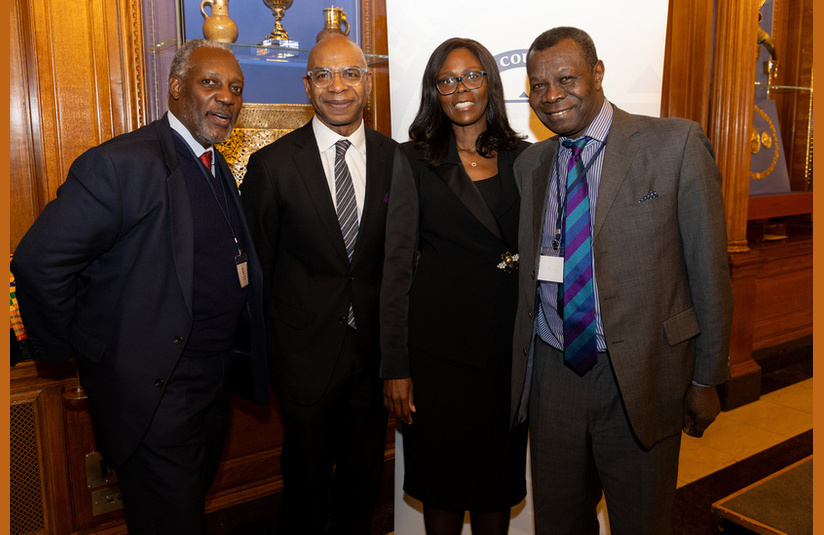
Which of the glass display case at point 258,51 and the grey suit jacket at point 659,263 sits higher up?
the glass display case at point 258,51

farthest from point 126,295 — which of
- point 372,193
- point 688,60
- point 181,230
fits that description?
point 688,60

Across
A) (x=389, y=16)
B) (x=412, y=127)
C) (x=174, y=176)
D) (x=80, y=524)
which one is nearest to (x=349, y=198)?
(x=412, y=127)

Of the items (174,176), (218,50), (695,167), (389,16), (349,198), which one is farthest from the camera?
(389,16)

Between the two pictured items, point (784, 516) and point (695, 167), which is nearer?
point (695, 167)

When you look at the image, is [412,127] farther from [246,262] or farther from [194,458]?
[194,458]

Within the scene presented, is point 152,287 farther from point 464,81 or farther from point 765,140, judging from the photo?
point 765,140

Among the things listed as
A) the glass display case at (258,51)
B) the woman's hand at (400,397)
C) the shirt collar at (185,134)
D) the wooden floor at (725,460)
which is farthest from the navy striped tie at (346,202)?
the wooden floor at (725,460)

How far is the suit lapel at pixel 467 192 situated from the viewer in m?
2.19

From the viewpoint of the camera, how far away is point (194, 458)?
6.68 feet

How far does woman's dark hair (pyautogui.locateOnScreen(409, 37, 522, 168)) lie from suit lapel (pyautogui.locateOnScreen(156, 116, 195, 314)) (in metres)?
0.82

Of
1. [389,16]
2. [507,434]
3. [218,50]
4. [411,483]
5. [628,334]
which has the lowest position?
[411,483]

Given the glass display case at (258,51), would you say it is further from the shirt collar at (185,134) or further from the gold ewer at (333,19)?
the shirt collar at (185,134)

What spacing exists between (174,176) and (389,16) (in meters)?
1.27

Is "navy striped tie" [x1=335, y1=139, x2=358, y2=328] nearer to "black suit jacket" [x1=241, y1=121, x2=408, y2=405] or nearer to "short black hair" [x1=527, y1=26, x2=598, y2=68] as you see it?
"black suit jacket" [x1=241, y1=121, x2=408, y2=405]
